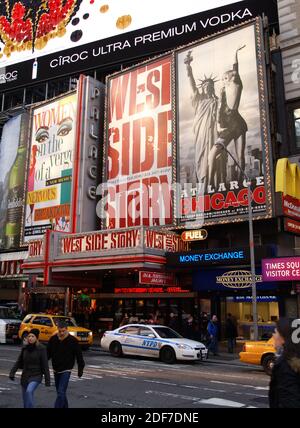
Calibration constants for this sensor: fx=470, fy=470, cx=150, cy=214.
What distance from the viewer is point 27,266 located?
31.1 metres

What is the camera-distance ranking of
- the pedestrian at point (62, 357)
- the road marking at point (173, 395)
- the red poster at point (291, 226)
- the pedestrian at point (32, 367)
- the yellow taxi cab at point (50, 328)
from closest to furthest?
1. the pedestrian at point (32, 367)
2. the pedestrian at point (62, 357)
3. the road marking at point (173, 395)
4. the yellow taxi cab at point (50, 328)
5. the red poster at point (291, 226)

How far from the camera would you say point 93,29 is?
44812 mm

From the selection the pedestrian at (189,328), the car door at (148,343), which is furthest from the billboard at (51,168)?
the car door at (148,343)

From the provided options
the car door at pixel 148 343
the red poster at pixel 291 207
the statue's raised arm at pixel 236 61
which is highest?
the statue's raised arm at pixel 236 61

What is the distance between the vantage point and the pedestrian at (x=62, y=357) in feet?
25.9

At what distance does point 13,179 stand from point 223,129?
20.4 metres

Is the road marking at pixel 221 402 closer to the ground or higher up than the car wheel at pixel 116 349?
closer to the ground

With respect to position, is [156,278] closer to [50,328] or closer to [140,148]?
[50,328]

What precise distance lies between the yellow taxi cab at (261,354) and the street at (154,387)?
1.46 feet

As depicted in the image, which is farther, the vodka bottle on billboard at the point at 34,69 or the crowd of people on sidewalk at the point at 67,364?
the vodka bottle on billboard at the point at 34,69

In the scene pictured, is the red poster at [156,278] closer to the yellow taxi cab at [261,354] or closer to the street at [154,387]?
the street at [154,387]

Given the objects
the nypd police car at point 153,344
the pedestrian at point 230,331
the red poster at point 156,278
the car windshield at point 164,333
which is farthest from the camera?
the red poster at point 156,278

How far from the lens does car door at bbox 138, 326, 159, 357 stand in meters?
19.1
